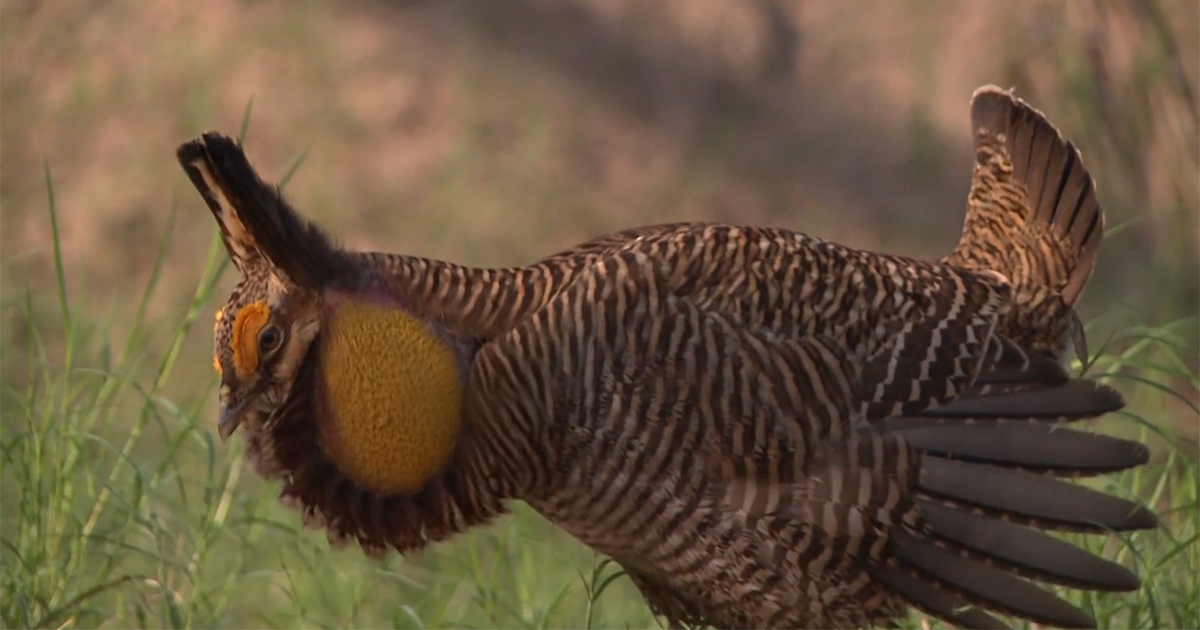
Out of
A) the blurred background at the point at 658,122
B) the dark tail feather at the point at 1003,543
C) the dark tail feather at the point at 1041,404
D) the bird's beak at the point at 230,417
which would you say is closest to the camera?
the bird's beak at the point at 230,417


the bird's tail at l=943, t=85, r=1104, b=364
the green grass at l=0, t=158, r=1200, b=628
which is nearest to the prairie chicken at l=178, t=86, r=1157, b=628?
the green grass at l=0, t=158, r=1200, b=628

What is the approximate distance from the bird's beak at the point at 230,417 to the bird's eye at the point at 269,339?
0.34 ft

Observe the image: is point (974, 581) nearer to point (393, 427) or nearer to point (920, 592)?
point (920, 592)

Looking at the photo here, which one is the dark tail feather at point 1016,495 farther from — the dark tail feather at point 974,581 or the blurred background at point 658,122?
the blurred background at point 658,122

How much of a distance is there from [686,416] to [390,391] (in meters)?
0.57

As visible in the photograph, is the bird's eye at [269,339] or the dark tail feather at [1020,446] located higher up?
the dark tail feather at [1020,446]

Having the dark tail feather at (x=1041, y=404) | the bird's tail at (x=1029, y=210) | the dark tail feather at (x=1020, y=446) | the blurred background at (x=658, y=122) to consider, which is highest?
the blurred background at (x=658, y=122)

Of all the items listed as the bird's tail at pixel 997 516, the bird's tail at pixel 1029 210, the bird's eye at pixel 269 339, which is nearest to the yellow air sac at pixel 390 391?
the bird's eye at pixel 269 339

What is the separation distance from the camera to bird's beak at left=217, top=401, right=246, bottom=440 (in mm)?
2900

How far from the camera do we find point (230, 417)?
2920 mm

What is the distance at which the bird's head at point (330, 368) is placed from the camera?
119 inches

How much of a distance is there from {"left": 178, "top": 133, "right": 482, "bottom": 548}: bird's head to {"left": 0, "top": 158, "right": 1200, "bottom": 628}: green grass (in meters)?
0.16

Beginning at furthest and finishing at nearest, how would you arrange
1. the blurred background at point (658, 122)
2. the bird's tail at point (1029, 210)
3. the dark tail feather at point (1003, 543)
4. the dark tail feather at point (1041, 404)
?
the blurred background at point (658, 122) → the bird's tail at point (1029, 210) → the dark tail feather at point (1041, 404) → the dark tail feather at point (1003, 543)

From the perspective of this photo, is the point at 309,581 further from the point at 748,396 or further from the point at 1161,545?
the point at 1161,545
